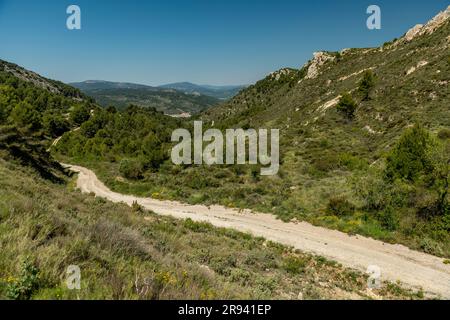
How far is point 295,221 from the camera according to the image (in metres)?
21.3

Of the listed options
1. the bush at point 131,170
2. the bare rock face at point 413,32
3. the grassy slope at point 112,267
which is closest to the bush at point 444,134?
the grassy slope at point 112,267

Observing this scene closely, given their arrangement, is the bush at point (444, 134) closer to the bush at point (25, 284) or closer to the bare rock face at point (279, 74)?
the bush at point (25, 284)

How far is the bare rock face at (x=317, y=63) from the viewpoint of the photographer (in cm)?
8491

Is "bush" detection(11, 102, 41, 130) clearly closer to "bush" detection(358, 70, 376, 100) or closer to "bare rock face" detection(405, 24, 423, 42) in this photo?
"bush" detection(358, 70, 376, 100)

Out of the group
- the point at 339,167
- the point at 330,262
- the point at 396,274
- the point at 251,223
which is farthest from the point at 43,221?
the point at 339,167

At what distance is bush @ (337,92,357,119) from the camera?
1747 inches

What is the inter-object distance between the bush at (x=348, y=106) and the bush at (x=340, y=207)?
1053 inches

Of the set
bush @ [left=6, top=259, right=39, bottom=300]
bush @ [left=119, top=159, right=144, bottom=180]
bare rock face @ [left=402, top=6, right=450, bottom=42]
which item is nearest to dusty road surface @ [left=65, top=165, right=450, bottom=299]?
bush @ [left=6, top=259, right=39, bottom=300]

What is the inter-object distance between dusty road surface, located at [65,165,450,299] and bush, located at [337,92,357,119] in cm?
2844

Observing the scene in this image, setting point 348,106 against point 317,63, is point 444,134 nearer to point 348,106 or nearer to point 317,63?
point 348,106

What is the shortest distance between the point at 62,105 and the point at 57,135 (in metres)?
25.9

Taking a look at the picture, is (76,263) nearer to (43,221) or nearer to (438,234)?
(43,221)

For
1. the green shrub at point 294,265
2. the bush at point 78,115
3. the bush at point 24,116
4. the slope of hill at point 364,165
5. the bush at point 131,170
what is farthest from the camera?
the bush at point 78,115
